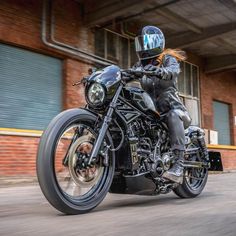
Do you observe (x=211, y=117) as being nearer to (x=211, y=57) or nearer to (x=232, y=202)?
(x=211, y=57)

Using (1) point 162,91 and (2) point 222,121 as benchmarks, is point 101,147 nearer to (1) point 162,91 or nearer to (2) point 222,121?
(1) point 162,91

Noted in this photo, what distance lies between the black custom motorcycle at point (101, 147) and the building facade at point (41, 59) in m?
5.53

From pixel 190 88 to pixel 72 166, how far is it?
594 inches

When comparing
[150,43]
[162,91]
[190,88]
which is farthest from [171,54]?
[190,88]

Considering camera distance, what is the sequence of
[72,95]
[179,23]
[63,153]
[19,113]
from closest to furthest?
1. [63,153]
2. [19,113]
3. [72,95]
4. [179,23]

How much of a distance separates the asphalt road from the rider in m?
0.47

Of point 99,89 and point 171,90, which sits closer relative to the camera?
point 99,89

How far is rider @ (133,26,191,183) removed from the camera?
185 inches

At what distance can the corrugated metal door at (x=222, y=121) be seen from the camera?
20.5m

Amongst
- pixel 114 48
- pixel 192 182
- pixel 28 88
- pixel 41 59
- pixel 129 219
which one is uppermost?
pixel 114 48

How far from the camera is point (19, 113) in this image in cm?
1102

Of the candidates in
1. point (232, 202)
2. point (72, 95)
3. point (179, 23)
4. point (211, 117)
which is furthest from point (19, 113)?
point (211, 117)

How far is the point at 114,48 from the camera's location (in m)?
14.4

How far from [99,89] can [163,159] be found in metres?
1.13
